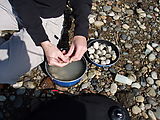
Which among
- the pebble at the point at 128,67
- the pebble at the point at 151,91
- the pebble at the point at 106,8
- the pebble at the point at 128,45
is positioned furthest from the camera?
the pebble at the point at 106,8

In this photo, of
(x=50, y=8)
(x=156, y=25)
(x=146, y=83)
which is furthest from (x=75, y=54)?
(x=156, y=25)

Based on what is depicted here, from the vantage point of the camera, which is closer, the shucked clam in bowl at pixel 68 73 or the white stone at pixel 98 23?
the shucked clam in bowl at pixel 68 73

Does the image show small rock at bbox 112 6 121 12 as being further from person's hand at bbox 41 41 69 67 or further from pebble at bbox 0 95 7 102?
pebble at bbox 0 95 7 102

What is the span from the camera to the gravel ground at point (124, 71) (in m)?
1.73

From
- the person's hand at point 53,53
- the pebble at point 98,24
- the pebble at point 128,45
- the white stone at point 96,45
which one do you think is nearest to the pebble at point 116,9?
the pebble at point 98,24

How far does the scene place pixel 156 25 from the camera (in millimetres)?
2254

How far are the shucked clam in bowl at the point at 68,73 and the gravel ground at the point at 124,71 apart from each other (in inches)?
3.1

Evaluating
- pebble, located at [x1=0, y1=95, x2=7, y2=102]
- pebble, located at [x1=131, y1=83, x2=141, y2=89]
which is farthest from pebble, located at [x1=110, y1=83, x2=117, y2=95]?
pebble, located at [x1=0, y1=95, x2=7, y2=102]

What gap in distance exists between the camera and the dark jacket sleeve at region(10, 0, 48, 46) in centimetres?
148

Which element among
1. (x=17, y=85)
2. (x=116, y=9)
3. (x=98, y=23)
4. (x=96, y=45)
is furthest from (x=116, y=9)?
(x=17, y=85)

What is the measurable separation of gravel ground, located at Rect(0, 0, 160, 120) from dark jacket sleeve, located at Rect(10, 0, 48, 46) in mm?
369

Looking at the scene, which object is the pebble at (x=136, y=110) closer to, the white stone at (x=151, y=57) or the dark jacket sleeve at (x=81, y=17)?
the white stone at (x=151, y=57)

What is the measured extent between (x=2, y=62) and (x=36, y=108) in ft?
1.28

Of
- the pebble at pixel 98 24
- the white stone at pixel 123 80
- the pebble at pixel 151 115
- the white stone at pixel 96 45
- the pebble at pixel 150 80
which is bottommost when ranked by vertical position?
the pebble at pixel 151 115
